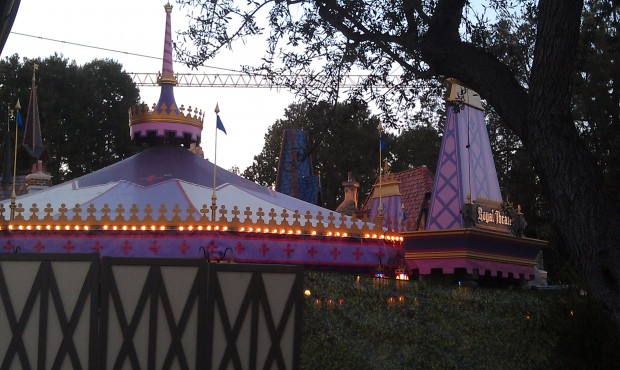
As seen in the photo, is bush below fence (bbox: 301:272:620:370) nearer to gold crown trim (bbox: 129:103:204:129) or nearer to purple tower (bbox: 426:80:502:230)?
purple tower (bbox: 426:80:502:230)

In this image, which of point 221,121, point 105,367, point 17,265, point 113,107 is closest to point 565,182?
point 105,367

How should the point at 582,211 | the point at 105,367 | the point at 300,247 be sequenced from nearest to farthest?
the point at 582,211, the point at 105,367, the point at 300,247

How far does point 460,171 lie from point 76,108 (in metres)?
30.5

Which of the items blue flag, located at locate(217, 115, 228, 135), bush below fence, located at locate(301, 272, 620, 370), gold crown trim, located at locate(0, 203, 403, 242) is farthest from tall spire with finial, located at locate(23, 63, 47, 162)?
bush below fence, located at locate(301, 272, 620, 370)

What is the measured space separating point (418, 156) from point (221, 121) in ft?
76.1

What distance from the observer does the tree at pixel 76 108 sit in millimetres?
37750

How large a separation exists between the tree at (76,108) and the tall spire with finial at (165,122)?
25.6 meters

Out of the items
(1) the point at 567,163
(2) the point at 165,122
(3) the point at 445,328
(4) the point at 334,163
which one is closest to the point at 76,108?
(4) the point at 334,163

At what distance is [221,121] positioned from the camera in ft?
37.8

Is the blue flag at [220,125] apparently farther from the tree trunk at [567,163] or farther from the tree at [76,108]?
the tree at [76,108]

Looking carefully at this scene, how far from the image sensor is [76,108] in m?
38.8

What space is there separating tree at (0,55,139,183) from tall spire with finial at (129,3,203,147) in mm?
25572

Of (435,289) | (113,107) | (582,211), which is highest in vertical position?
(113,107)

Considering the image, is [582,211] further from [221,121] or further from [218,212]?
[221,121]
